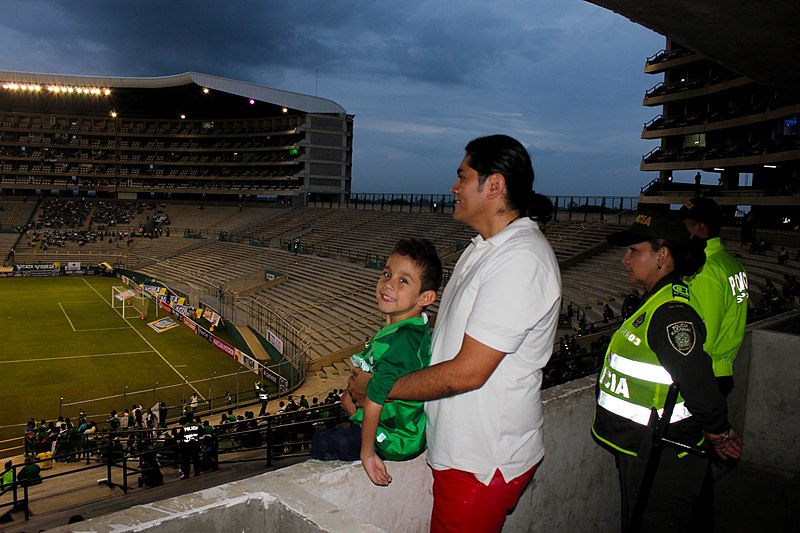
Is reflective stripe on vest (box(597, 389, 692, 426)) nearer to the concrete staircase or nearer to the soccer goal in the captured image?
the concrete staircase

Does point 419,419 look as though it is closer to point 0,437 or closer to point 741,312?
point 741,312

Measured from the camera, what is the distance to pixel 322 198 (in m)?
70.6

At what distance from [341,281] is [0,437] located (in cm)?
1935

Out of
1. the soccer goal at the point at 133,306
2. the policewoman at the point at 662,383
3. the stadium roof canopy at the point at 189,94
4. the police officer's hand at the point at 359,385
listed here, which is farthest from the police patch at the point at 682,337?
the stadium roof canopy at the point at 189,94

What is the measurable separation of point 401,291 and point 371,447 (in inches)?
27.1

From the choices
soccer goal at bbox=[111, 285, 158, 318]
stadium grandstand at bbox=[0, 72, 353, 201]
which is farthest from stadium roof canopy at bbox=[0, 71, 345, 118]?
soccer goal at bbox=[111, 285, 158, 318]

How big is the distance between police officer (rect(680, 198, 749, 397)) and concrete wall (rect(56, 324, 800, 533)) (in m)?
0.86

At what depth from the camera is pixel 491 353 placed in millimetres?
2199

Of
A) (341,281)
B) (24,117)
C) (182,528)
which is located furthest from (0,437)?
(24,117)

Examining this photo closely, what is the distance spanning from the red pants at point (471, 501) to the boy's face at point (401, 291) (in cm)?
71

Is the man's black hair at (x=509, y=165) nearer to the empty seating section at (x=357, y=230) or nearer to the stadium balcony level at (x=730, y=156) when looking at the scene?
the stadium balcony level at (x=730, y=156)

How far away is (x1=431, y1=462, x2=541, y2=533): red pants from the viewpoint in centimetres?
237

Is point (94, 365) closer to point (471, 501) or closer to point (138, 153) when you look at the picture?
point (471, 501)

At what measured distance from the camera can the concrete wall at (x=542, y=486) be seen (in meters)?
2.06
